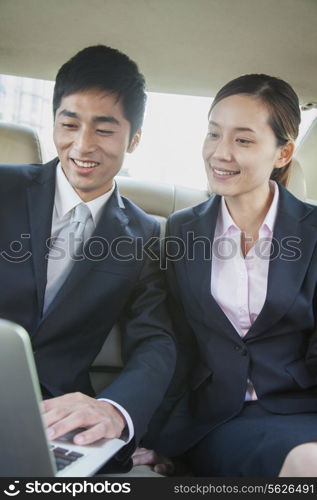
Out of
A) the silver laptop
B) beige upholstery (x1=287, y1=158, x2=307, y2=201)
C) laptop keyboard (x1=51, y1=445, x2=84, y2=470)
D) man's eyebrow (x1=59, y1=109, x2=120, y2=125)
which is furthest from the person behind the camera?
beige upholstery (x1=287, y1=158, x2=307, y2=201)

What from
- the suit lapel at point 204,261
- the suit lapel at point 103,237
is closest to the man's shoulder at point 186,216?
the suit lapel at point 204,261

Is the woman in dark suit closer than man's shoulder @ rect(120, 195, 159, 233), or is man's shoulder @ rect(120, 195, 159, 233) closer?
the woman in dark suit

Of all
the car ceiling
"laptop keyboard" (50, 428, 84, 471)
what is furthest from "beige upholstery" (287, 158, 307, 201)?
"laptop keyboard" (50, 428, 84, 471)

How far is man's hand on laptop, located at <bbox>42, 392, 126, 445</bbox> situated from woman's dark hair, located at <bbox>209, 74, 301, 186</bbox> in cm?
86

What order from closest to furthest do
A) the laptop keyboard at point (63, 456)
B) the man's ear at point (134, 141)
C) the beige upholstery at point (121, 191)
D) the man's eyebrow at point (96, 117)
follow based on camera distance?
the laptop keyboard at point (63, 456) → the man's eyebrow at point (96, 117) → the man's ear at point (134, 141) → the beige upholstery at point (121, 191)

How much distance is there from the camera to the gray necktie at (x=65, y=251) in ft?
4.86

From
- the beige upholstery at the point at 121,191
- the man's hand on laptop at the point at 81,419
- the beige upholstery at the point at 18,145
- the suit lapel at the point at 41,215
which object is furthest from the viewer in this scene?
the beige upholstery at the point at 18,145

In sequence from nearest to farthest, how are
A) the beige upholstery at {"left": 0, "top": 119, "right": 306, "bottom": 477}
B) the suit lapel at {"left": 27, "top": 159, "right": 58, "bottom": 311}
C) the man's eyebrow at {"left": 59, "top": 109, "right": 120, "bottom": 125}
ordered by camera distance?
the suit lapel at {"left": 27, "top": 159, "right": 58, "bottom": 311} < the man's eyebrow at {"left": 59, "top": 109, "right": 120, "bottom": 125} < the beige upholstery at {"left": 0, "top": 119, "right": 306, "bottom": 477}

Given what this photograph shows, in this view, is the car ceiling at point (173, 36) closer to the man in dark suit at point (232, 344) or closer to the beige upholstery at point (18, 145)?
the beige upholstery at point (18, 145)

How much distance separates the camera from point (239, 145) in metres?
1.56

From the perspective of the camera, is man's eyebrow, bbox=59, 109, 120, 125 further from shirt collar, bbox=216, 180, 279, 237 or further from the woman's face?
shirt collar, bbox=216, 180, 279, 237

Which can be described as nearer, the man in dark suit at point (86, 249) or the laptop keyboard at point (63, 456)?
the laptop keyboard at point (63, 456)

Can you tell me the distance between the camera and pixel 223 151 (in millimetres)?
1555

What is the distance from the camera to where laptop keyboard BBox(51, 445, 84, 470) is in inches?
37.1
